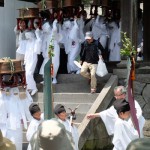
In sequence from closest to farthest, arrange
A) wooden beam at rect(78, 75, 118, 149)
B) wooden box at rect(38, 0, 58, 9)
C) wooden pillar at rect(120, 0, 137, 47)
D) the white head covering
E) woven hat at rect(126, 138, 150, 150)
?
1. woven hat at rect(126, 138, 150, 150)
2. wooden beam at rect(78, 75, 118, 149)
3. wooden pillar at rect(120, 0, 137, 47)
4. the white head covering
5. wooden box at rect(38, 0, 58, 9)

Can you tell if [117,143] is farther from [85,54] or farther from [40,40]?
[40,40]

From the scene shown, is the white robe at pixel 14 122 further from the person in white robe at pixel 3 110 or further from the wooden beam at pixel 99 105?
the wooden beam at pixel 99 105

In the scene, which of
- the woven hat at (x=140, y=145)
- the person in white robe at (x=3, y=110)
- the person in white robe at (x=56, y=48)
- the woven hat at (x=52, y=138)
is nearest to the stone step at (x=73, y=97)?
the person in white robe at (x=56, y=48)

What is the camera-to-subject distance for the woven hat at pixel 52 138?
272cm

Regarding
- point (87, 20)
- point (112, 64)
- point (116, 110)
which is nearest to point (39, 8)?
point (87, 20)

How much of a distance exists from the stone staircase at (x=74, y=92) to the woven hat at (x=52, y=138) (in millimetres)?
7091

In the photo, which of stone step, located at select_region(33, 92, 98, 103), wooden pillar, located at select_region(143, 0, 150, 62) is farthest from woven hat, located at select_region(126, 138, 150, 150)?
wooden pillar, located at select_region(143, 0, 150, 62)

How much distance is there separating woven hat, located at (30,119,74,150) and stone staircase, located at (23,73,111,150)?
7.09 meters

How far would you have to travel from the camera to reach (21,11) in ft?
38.7

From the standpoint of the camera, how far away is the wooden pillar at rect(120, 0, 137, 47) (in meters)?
11.1

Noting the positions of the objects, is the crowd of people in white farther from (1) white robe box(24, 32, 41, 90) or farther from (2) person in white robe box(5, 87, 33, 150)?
(2) person in white robe box(5, 87, 33, 150)

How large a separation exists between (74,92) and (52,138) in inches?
331

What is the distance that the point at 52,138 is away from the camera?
2.74 m

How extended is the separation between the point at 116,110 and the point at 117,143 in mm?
537
